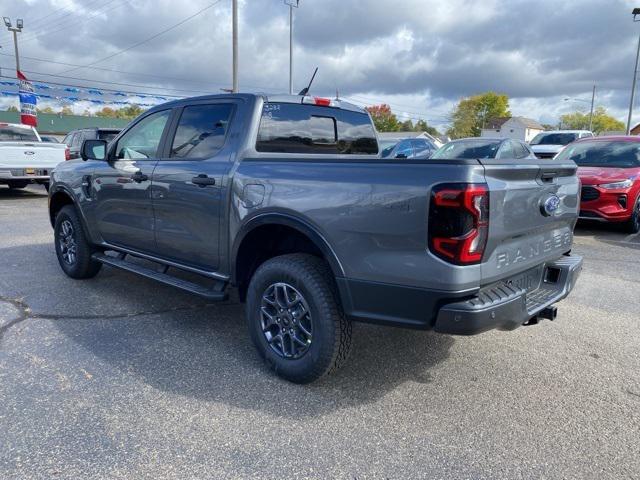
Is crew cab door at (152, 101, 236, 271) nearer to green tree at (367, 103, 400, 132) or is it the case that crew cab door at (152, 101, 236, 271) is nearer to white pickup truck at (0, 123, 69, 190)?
white pickup truck at (0, 123, 69, 190)

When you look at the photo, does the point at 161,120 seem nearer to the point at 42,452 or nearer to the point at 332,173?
the point at 332,173

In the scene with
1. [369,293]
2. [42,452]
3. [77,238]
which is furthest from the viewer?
[77,238]

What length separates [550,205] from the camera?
122 inches

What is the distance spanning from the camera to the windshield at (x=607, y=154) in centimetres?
904

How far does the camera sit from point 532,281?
3.18m

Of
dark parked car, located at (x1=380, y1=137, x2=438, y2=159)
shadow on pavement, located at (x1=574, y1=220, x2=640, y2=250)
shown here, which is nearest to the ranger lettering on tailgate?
shadow on pavement, located at (x1=574, y1=220, x2=640, y2=250)

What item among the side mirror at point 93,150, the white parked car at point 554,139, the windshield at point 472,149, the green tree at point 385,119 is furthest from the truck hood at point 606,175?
the green tree at point 385,119

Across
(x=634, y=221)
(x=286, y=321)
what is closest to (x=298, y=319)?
(x=286, y=321)

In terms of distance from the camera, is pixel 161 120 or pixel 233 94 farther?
pixel 161 120

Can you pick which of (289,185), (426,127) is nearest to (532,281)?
(289,185)

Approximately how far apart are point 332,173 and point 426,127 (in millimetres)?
112750

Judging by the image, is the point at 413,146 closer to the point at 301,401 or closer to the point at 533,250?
the point at 533,250

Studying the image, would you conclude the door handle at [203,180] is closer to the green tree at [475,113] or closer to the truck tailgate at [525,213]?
the truck tailgate at [525,213]

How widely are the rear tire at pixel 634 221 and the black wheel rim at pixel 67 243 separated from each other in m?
8.66
